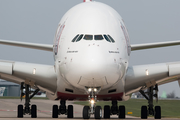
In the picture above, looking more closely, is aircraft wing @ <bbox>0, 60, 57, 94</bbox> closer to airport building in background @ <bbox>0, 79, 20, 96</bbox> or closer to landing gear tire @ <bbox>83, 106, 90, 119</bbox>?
landing gear tire @ <bbox>83, 106, 90, 119</bbox>

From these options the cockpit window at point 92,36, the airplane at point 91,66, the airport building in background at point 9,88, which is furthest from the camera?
the airport building in background at point 9,88

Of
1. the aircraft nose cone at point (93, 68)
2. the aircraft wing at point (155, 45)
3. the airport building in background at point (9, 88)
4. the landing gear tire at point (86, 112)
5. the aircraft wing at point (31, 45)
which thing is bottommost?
the landing gear tire at point (86, 112)

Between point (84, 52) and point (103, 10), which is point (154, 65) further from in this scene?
point (84, 52)

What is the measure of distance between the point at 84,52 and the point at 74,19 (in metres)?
2.70

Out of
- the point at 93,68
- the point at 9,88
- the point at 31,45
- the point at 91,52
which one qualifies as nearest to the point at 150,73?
the point at 91,52

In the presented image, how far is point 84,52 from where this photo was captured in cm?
1683

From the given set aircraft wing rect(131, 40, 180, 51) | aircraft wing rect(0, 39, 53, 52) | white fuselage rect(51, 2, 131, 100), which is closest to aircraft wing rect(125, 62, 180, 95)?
white fuselage rect(51, 2, 131, 100)

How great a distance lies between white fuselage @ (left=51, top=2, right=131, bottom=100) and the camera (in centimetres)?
1665

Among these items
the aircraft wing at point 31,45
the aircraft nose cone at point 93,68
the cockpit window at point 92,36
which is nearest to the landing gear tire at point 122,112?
the aircraft wing at point 31,45

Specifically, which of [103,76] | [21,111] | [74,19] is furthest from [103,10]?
[21,111]

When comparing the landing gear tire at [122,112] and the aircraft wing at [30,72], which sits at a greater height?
the aircraft wing at [30,72]

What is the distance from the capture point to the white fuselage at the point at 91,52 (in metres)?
16.6

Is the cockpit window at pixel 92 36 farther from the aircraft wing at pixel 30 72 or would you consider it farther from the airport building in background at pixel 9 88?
the airport building in background at pixel 9 88

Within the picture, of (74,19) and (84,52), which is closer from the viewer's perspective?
(84,52)
